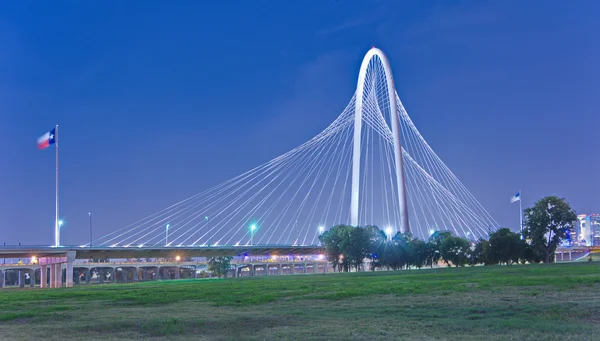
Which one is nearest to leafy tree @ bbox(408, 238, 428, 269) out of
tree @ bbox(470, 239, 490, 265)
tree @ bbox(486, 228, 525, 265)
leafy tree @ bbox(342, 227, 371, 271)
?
leafy tree @ bbox(342, 227, 371, 271)

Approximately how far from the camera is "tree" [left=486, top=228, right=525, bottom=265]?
66.8 m

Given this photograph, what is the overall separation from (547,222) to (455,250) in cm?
919

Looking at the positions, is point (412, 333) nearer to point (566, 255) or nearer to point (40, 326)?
point (40, 326)

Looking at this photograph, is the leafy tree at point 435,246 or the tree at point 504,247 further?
the leafy tree at point 435,246

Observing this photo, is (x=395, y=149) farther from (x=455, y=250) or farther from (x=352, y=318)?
(x=352, y=318)

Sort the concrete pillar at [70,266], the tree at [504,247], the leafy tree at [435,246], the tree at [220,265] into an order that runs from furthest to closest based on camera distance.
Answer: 1. the tree at [220,265]
2. the concrete pillar at [70,266]
3. the leafy tree at [435,246]
4. the tree at [504,247]

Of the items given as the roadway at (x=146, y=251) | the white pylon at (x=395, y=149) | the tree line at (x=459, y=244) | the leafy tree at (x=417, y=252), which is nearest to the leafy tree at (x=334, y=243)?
the tree line at (x=459, y=244)

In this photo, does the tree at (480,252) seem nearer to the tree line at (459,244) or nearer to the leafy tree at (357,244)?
the tree line at (459,244)

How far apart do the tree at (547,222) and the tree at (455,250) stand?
6173mm

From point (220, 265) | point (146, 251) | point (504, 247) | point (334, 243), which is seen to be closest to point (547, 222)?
point (504, 247)

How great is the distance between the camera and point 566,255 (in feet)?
449

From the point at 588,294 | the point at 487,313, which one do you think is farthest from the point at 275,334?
the point at 588,294

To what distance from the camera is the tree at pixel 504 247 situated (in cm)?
6681

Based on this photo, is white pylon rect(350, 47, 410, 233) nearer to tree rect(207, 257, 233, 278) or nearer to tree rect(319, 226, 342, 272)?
tree rect(319, 226, 342, 272)
